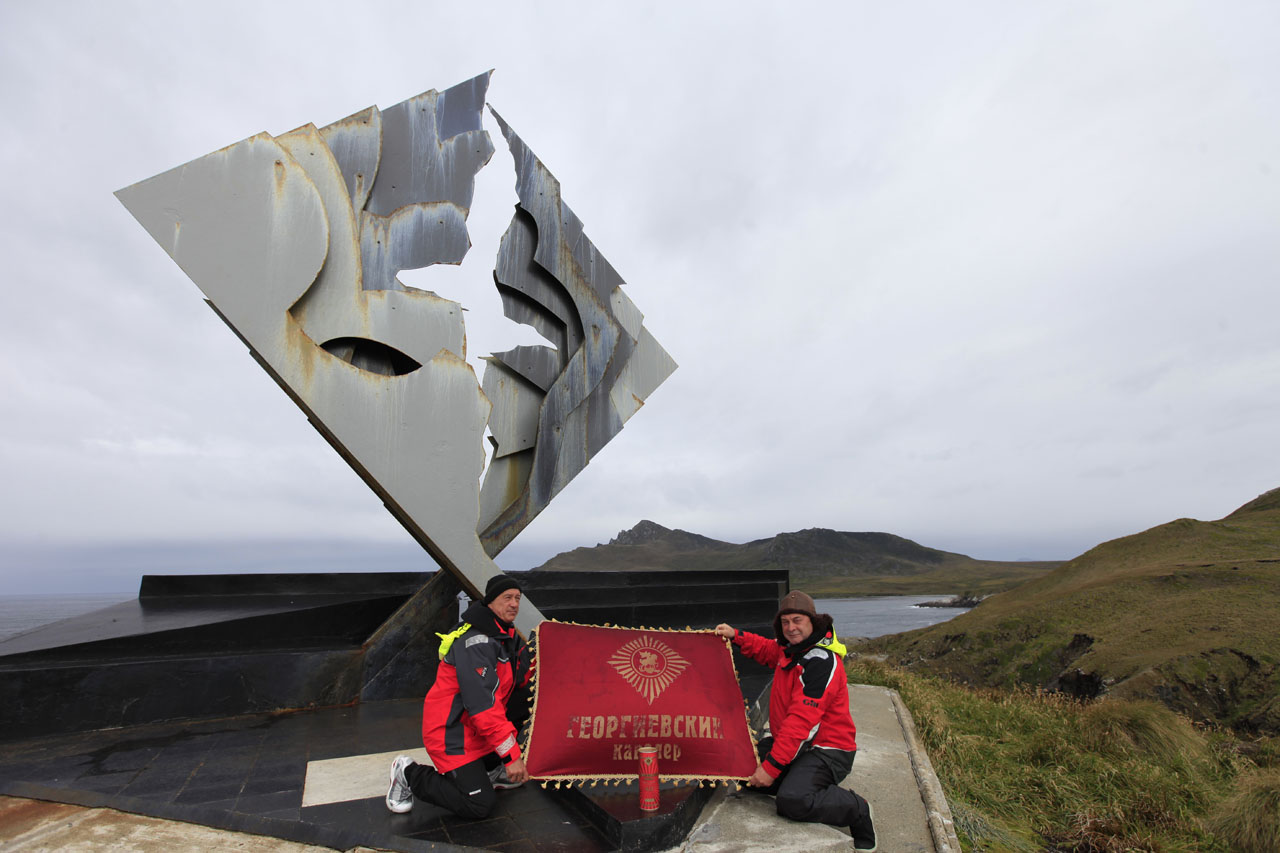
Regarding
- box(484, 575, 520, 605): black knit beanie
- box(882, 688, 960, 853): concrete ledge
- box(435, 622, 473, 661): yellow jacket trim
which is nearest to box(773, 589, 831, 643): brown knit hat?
box(882, 688, 960, 853): concrete ledge

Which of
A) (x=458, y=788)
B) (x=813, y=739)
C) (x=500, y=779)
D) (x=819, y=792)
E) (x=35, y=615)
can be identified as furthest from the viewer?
(x=35, y=615)

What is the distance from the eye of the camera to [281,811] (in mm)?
3471

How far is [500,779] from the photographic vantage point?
3.95m

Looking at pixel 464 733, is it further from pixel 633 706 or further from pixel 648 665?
pixel 648 665

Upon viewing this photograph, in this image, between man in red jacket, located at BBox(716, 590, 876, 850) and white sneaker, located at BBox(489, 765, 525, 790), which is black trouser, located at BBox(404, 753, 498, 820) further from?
man in red jacket, located at BBox(716, 590, 876, 850)

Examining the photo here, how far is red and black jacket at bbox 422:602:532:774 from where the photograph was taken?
340cm

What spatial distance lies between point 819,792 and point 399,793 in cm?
223

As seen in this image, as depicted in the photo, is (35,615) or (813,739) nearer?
(813,739)

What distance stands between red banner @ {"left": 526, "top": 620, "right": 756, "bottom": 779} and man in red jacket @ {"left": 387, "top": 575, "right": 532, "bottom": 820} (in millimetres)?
290

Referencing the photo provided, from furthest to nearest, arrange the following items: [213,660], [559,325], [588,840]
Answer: [559,325] → [213,660] → [588,840]

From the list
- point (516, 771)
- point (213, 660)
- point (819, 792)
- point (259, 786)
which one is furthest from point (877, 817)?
point (213, 660)

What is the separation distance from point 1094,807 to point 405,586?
6.95 m

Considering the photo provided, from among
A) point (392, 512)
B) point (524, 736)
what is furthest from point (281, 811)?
point (392, 512)

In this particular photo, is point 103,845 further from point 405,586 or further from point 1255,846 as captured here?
point 1255,846
